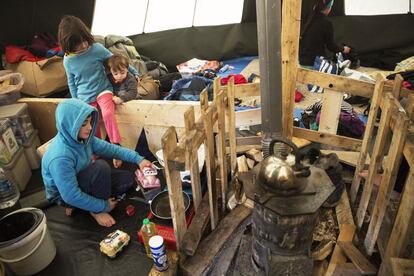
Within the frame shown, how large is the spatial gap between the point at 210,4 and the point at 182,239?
527 cm

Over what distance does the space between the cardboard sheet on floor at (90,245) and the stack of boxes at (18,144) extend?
620mm

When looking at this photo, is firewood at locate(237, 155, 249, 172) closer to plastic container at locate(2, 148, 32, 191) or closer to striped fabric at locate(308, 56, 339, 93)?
plastic container at locate(2, 148, 32, 191)

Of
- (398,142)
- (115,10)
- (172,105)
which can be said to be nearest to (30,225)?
(172,105)

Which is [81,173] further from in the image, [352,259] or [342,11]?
[342,11]

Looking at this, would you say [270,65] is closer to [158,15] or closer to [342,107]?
[342,107]

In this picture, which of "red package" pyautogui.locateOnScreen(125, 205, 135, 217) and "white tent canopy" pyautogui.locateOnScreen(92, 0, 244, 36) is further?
"white tent canopy" pyautogui.locateOnScreen(92, 0, 244, 36)

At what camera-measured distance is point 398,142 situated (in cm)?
176

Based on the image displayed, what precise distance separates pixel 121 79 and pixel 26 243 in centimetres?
189

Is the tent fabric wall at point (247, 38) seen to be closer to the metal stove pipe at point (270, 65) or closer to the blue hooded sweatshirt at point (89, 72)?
the blue hooded sweatshirt at point (89, 72)

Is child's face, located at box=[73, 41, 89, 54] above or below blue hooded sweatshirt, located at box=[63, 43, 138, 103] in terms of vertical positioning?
above

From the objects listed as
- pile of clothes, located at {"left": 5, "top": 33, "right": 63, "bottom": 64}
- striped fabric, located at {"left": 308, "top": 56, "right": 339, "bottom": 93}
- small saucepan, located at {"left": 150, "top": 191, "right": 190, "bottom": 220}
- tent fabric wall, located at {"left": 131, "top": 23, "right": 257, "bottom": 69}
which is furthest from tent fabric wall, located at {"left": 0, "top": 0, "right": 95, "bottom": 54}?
striped fabric, located at {"left": 308, "top": 56, "right": 339, "bottom": 93}

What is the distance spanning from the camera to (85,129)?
94.9 inches

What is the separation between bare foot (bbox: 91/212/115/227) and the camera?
2623mm

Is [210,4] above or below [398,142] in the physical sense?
above
